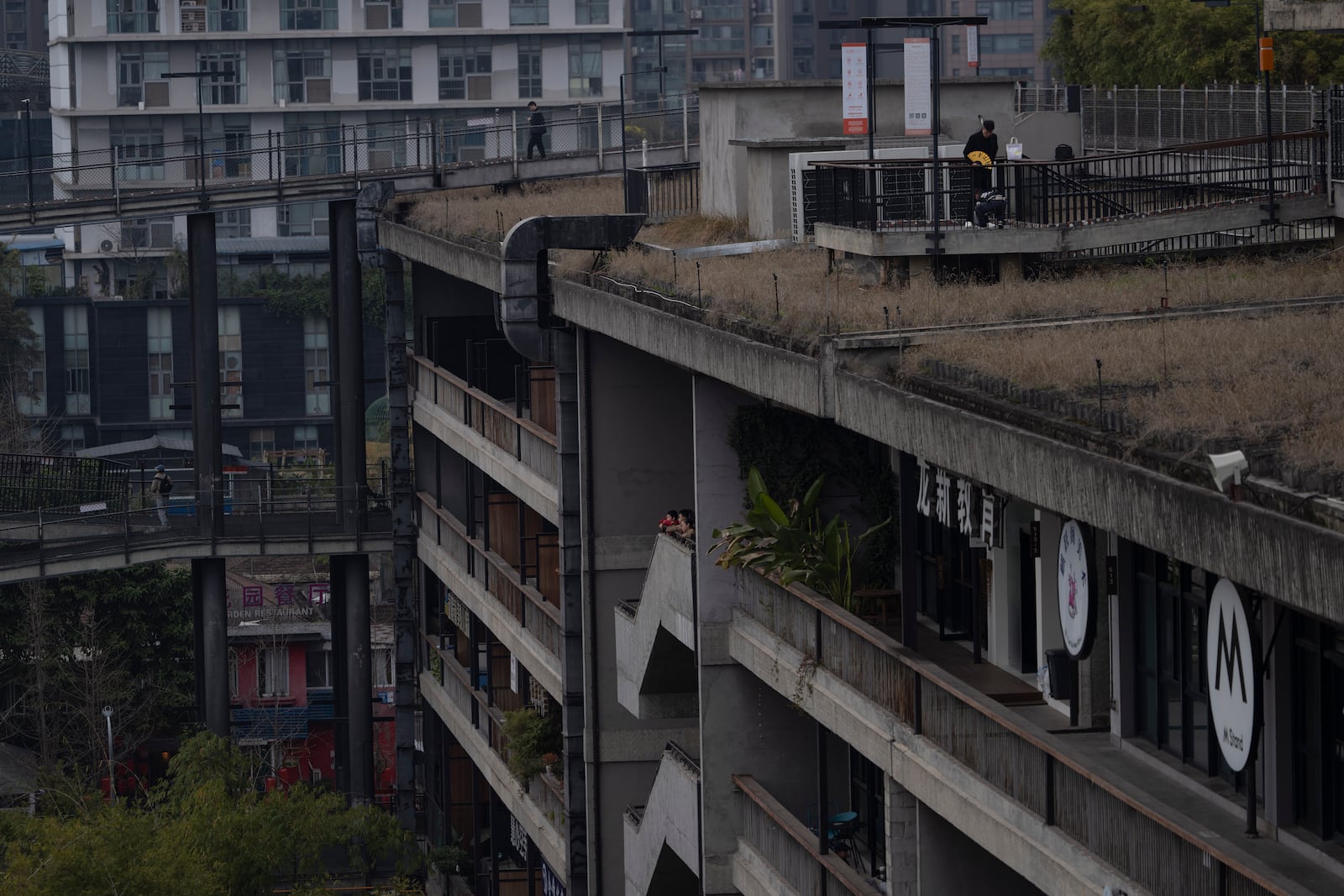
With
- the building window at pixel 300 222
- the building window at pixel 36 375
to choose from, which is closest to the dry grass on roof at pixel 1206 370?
the building window at pixel 36 375

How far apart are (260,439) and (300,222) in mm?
20417

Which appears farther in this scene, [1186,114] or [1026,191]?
[1186,114]

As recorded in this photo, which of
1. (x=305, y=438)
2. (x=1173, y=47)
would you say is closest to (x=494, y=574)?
(x=1173, y=47)

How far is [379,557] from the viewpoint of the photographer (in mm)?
114750

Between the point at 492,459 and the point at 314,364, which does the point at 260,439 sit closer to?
the point at 314,364

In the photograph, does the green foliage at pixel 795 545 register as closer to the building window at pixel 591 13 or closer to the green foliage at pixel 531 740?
the green foliage at pixel 531 740

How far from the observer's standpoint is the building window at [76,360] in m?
A: 126

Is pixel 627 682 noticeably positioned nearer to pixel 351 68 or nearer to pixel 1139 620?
pixel 1139 620

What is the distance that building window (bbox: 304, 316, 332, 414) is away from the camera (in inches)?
5049

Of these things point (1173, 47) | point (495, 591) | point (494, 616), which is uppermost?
point (1173, 47)

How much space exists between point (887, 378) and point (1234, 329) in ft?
11.5

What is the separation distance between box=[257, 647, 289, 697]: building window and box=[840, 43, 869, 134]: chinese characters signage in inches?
1971

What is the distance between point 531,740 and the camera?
4053 cm

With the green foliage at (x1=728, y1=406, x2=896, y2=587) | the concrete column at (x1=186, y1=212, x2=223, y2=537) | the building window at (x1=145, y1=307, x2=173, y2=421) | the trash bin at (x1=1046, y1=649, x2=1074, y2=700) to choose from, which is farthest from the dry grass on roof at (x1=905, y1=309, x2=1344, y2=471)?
the building window at (x1=145, y1=307, x2=173, y2=421)
